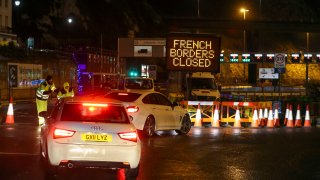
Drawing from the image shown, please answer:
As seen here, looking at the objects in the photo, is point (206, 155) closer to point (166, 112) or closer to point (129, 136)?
point (129, 136)

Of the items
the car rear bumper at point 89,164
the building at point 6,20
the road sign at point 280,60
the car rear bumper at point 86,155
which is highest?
the building at point 6,20

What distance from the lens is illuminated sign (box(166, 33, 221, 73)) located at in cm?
2728

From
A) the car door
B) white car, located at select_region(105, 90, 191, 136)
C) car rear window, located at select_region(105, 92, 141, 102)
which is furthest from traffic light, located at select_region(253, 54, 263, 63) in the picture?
car rear window, located at select_region(105, 92, 141, 102)

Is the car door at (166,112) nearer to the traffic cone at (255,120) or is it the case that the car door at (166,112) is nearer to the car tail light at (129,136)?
the traffic cone at (255,120)

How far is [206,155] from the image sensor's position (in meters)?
14.3

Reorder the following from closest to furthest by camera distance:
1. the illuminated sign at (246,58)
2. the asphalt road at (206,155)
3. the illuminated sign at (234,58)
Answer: the asphalt road at (206,155)
the illuminated sign at (234,58)
the illuminated sign at (246,58)

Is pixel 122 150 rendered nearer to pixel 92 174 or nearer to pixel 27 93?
pixel 92 174

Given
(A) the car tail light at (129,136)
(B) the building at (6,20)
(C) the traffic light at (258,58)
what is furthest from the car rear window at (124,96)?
(B) the building at (6,20)

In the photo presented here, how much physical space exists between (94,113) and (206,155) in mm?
4213

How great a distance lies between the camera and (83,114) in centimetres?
1075

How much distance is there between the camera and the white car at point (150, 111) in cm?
1773

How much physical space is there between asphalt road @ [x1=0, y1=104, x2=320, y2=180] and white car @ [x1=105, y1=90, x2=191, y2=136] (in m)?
0.38

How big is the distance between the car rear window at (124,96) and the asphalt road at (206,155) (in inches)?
50.8

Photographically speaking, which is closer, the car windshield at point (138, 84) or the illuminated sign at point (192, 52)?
the illuminated sign at point (192, 52)
